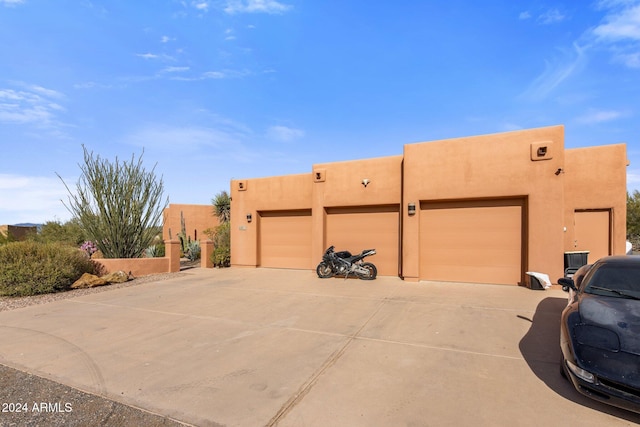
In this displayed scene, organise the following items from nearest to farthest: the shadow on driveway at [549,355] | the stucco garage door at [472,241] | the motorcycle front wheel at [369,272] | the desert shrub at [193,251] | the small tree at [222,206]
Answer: the shadow on driveway at [549,355], the stucco garage door at [472,241], the motorcycle front wheel at [369,272], the desert shrub at [193,251], the small tree at [222,206]

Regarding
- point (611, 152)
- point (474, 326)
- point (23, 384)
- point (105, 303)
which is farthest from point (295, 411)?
point (611, 152)

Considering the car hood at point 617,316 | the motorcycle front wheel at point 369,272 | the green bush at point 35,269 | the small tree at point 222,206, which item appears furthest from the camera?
the small tree at point 222,206

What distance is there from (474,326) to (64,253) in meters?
11.1

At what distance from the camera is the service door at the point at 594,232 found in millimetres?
9453

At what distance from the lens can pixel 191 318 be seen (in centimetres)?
599

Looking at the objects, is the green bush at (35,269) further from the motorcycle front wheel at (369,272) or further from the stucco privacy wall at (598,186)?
the stucco privacy wall at (598,186)

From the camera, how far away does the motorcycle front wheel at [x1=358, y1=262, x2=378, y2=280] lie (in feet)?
32.0

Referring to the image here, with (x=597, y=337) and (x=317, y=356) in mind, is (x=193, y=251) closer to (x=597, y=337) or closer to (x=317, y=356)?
(x=317, y=356)

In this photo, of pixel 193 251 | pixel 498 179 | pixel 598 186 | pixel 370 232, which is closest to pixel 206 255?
A: pixel 193 251

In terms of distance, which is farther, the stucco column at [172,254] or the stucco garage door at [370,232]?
the stucco column at [172,254]

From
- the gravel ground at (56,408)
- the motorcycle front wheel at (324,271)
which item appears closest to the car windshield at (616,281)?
the gravel ground at (56,408)

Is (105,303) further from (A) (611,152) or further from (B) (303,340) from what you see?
(A) (611,152)

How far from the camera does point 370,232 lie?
10.6 meters

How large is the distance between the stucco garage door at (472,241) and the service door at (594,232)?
2.94 metres
